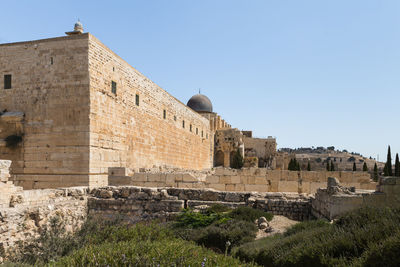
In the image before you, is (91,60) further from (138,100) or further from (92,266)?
(92,266)

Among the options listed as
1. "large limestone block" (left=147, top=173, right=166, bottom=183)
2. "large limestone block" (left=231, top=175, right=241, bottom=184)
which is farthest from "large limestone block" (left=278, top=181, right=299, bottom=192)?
"large limestone block" (left=147, top=173, right=166, bottom=183)

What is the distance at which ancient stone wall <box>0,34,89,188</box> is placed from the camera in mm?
10852

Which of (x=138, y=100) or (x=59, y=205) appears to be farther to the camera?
(x=138, y=100)

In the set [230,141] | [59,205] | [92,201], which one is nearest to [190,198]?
[92,201]

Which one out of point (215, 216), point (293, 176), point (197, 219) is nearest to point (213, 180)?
point (293, 176)

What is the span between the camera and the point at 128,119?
13.7m

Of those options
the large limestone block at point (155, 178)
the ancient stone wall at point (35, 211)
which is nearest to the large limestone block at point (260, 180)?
the large limestone block at point (155, 178)

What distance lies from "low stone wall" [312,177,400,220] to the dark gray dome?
1123 inches

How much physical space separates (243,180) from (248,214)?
4.62 m

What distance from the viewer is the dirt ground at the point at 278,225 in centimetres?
691

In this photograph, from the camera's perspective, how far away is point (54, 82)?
11.3 m

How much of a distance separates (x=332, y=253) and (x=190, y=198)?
5.21m

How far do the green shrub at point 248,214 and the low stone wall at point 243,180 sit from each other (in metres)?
Answer: 3.83

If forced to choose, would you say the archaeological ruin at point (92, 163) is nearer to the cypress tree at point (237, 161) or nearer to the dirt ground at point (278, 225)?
the dirt ground at point (278, 225)
